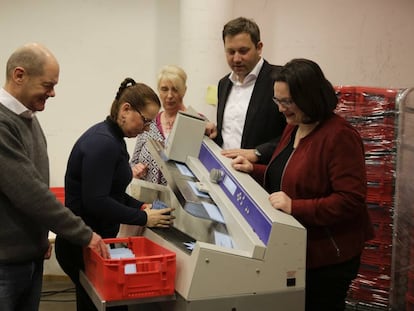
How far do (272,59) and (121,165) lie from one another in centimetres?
213

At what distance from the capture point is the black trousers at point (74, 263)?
75.8 inches

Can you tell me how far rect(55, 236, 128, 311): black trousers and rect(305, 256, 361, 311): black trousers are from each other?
0.80m

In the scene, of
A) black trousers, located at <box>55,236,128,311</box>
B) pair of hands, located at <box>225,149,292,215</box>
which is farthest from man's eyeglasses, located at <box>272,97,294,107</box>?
black trousers, located at <box>55,236,128,311</box>

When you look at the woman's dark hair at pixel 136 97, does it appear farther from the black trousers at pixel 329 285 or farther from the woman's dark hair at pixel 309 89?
the black trousers at pixel 329 285

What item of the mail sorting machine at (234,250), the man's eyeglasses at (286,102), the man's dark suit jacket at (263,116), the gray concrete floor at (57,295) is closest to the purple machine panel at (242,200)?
the mail sorting machine at (234,250)

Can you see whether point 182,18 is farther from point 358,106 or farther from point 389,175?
point 389,175

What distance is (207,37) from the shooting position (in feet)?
10.7

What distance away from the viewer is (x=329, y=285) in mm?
1727

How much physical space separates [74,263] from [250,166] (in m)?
0.81

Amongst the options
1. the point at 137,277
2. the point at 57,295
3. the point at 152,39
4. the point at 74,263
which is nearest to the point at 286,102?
the point at 137,277

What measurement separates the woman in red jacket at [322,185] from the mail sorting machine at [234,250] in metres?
0.11

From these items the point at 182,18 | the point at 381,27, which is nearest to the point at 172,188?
the point at 182,18

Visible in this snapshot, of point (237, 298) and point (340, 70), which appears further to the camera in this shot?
point (340, 70)

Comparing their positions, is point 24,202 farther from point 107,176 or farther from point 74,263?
point 74,263
